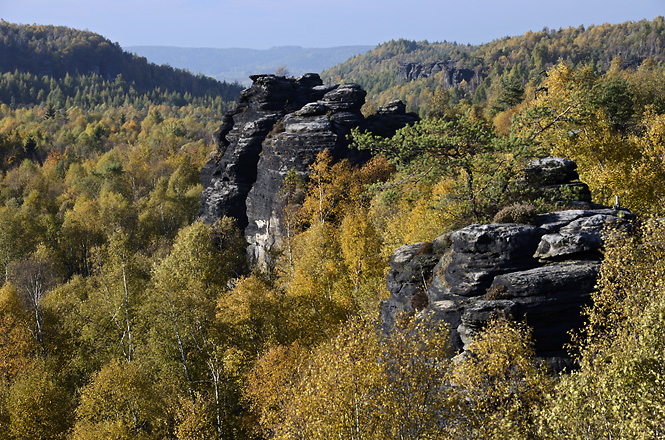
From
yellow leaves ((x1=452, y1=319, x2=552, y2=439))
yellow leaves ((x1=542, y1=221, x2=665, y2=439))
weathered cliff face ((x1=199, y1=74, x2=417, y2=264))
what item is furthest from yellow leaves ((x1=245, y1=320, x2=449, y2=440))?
weathered cliff face ((x1=199, y1=74, x2=417, y2=264))

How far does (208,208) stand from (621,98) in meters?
65.6

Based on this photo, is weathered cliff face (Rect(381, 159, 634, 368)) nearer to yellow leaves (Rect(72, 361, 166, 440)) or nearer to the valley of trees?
the valley of trees

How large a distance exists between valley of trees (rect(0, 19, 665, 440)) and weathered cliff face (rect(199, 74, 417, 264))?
358 cm

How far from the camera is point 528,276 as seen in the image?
23.4m

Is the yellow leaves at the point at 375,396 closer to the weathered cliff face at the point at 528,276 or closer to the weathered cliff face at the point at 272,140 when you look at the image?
the weathered cliff face at the point at 528,276

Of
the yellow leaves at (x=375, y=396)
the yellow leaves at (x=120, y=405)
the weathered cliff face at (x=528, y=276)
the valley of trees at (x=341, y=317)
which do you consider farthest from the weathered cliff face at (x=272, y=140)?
the yellow leaves at (x=375, y=396)

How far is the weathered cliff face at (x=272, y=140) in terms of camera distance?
63188 mm

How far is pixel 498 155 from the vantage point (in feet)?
110

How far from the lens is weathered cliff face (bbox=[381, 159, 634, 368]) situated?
22906 mm

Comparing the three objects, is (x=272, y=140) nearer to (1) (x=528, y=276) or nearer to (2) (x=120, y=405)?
(2) (x=120, y=405)

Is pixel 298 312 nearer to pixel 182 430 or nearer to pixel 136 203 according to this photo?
pixel 182 430

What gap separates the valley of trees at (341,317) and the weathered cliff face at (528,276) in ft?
3.43

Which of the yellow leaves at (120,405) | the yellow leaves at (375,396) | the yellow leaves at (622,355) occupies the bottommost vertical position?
the yellow leaves at (120,405)

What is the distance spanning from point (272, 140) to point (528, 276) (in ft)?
163
